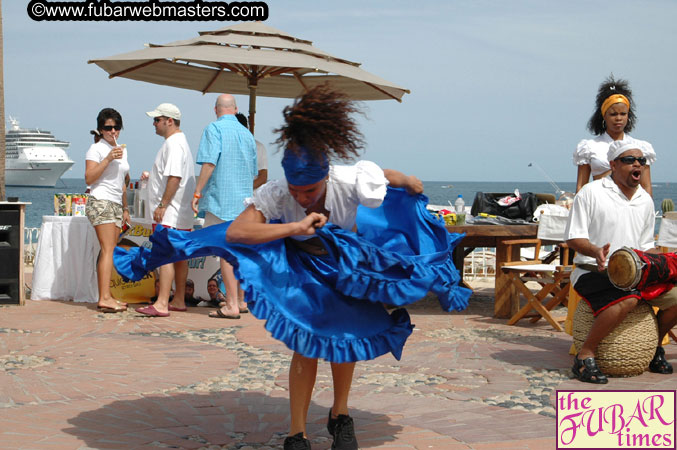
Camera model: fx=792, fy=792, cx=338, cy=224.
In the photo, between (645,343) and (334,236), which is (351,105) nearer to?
(334,236)

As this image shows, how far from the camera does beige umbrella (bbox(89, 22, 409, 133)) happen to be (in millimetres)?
7801

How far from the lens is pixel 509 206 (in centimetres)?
902

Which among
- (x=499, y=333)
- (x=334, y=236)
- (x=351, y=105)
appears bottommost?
(x=499, y=333)

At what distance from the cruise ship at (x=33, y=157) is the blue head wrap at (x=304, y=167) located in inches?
3981

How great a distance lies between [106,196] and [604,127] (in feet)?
15.6

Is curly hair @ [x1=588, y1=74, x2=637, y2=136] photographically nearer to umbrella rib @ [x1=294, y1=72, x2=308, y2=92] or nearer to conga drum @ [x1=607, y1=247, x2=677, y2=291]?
conga drum @ [x1=607, y1=247, x2=677, y2=291]

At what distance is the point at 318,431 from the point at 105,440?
106cm

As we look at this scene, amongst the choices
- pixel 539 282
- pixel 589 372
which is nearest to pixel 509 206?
pixel 539 282

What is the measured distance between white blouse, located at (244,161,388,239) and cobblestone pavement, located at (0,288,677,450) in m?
1.13

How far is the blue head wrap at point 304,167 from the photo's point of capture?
11.3 ft

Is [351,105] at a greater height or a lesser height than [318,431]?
greater

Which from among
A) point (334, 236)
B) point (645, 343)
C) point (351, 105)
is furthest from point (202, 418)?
point (645, 343)

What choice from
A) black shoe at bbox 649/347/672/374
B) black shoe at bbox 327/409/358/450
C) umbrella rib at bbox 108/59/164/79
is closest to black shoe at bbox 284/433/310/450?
black shoe at bbox 327/409/358/450

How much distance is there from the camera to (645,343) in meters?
5.50
